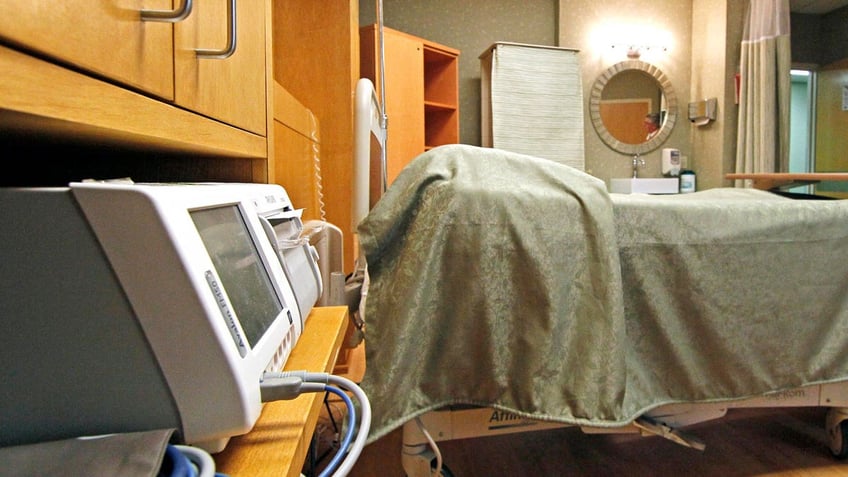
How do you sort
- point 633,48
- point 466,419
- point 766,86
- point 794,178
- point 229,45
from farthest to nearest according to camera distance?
point 633,48
point 766,86
point 794,178
point 466,419
point 229,45

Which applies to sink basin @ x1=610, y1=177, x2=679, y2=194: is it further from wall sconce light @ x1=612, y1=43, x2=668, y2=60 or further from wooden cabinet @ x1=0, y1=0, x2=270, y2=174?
wooden cabinet @ x1=0, y1=0, x2=270, y2=174

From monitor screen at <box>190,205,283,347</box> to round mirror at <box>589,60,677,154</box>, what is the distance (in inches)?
142

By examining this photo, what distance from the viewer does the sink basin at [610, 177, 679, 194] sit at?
350cm

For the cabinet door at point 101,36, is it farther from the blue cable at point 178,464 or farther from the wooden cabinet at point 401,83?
the wooden cabinet at point 401,83

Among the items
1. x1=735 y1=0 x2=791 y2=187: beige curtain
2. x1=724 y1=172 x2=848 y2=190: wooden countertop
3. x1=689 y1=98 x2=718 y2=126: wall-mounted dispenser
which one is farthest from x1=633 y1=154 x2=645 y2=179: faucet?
x1=724 y1=172 x2=848 y2=190: wooden countertop

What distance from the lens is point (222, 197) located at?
1.46 feet

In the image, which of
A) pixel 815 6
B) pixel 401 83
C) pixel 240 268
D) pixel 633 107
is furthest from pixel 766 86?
pixel 240 268

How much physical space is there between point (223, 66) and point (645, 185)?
3498 millimetres

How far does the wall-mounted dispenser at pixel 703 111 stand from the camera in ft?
11.5

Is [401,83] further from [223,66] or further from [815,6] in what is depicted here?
[815,6]

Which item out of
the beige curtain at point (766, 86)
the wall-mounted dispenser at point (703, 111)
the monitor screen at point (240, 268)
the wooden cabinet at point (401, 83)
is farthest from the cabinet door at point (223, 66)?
the wall-mounted dispenser at point (703, 111)

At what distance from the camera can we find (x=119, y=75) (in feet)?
1.17

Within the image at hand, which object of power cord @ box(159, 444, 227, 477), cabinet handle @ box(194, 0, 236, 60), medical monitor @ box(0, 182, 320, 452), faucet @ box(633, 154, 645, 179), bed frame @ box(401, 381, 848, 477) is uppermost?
faucet @ box(633, 154, 645, 179)

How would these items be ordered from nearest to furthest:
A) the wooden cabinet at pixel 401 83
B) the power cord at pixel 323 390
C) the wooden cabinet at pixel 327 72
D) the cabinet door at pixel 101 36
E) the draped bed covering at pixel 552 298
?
the cabinet door at pixel 101 36 → the power cord at pixel 323 390 → the draped bed covering at pixel 552 298 → the wooden cabinet at pixel 327 72 → the wooden cabinet at pixel 401 83
